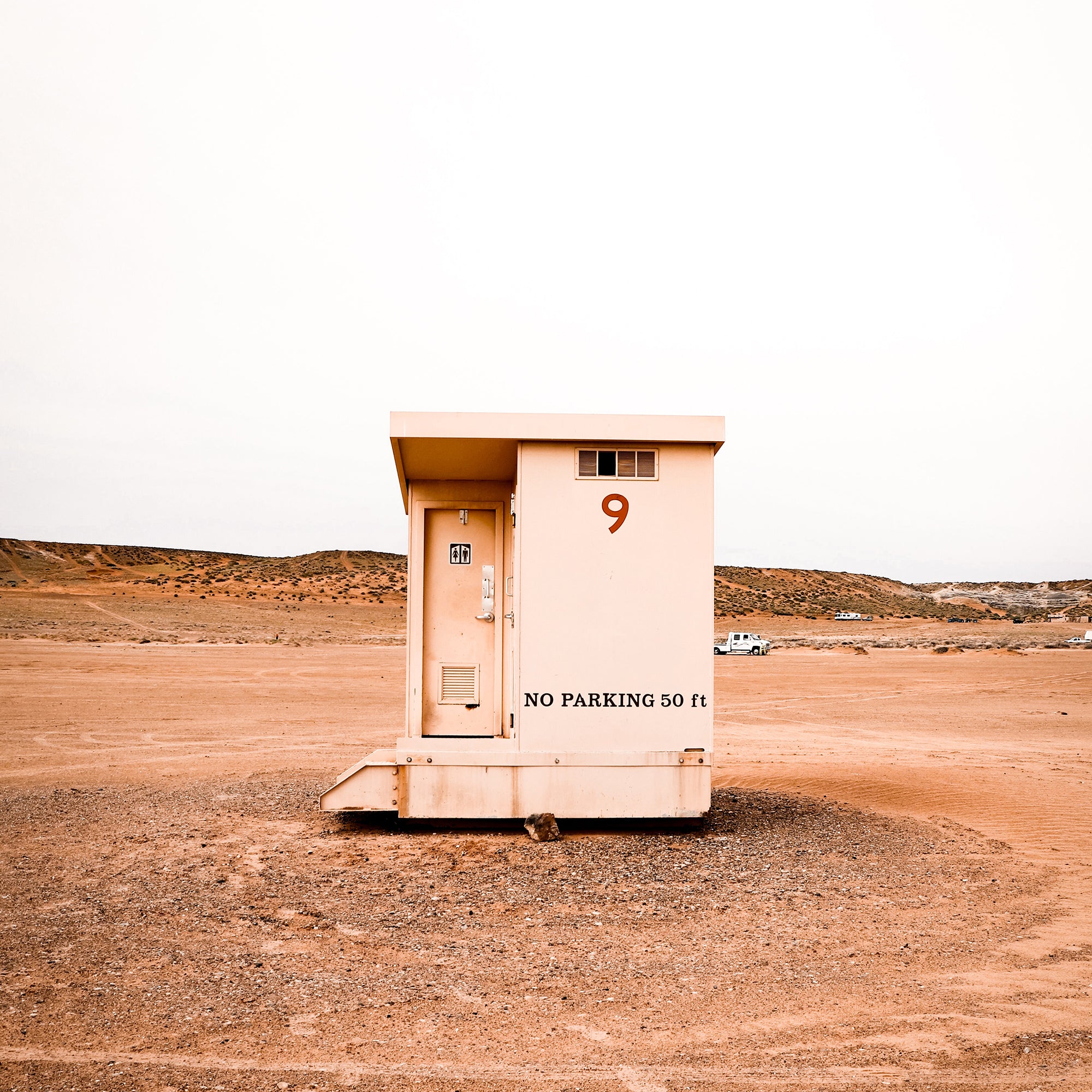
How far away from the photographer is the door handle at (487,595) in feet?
34.5

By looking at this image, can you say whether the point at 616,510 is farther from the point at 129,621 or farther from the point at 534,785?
the point at 129,621

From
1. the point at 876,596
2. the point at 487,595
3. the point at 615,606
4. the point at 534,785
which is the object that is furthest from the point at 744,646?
the point at 876,596

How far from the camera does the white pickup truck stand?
44.2 m

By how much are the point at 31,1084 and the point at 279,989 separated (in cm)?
138

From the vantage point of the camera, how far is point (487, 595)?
414 inches

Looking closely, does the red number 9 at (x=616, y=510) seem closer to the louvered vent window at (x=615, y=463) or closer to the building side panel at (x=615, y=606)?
the building side panel at (x=615, y=606)

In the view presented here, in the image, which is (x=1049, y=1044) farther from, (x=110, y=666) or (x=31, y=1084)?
(x=110, y=666)

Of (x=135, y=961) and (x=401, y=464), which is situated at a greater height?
(x=401, y=464)

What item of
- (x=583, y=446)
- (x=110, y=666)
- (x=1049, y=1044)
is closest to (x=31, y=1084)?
(x=1049, y=1044)

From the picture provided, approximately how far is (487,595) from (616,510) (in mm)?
2124

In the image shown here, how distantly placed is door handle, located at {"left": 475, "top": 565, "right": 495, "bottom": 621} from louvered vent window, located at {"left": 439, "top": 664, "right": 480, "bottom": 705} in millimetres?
575

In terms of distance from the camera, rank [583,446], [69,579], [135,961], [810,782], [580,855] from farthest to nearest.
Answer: [69,579] → [810,782] → [583,446] → [580,855] → [135,961]

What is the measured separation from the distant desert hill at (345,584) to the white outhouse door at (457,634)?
53281mm

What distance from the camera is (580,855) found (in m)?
8.34
